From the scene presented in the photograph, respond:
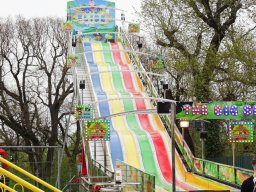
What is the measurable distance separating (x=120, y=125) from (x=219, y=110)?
8.25 meters

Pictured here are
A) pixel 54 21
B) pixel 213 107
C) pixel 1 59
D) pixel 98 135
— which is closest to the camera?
pixel 213 107

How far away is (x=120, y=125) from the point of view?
86.7 feet

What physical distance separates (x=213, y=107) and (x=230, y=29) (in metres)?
9.20

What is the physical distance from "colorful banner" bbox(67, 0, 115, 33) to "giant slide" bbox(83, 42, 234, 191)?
14.5ft

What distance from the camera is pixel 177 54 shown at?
1099 inches

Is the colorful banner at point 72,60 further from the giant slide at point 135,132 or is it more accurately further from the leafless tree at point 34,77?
the leafless tree at point 34,77

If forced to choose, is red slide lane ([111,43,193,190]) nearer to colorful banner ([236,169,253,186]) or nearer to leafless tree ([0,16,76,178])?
colorful banner ([236,169,253,186])

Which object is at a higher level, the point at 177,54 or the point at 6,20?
the point at 6,20

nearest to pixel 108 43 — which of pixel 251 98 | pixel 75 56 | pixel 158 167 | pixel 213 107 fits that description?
pixel 75 56

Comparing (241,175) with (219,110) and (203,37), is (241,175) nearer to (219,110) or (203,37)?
(219,110)

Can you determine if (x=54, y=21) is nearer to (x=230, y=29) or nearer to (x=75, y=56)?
(x=75, y=56)

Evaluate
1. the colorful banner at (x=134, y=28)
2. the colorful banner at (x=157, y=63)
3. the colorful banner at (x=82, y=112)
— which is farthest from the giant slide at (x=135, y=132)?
the colorful banner at (x=134, y=28)

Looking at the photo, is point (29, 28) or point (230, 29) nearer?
point (230, 29)

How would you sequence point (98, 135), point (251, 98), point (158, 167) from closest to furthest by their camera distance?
1. point (98, 135)
2. point (158, 167)
3. point (251, 98)
